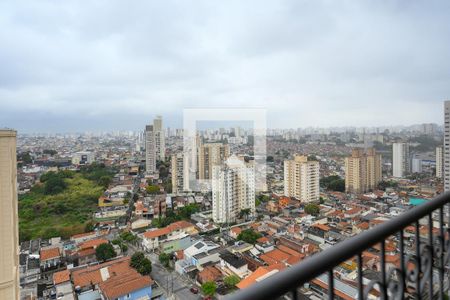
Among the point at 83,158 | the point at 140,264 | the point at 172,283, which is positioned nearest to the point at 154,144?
the point at 83,158

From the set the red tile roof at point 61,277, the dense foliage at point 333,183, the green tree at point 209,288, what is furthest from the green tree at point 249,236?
the dense foliage at point 333,183

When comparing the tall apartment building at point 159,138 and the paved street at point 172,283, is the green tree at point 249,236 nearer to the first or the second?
the paved street at point 172,283

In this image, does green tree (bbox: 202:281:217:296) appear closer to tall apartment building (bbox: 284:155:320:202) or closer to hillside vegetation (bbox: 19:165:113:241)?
hillside vegetation (bbox: 19:165:113:241)

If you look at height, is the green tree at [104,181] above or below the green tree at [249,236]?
above

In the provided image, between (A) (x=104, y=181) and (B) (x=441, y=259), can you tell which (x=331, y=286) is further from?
(A) (x=104, y=181)

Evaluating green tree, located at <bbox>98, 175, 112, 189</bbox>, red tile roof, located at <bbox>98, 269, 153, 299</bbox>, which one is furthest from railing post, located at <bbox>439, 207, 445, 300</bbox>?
green tree, located at <bbox>98, 175, 112, 189</bbox>

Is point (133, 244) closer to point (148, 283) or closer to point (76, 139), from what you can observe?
point (148, 283)

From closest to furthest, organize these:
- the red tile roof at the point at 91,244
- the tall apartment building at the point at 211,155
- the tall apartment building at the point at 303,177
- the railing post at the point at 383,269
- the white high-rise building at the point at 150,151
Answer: the railing post at the point at 383,269 → the red tile roof at the point at 91,244 → the tall apartment building at the point at 211,155 → the tall apartment building at the point at 303,177 → the white high-rise building at the point at 150,151
